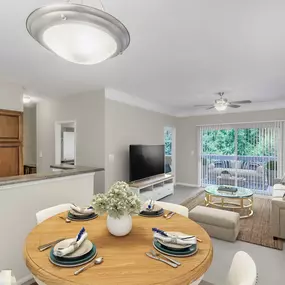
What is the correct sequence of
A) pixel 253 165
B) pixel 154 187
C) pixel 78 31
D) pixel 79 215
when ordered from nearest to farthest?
pixel 78 31 → pixel 79 215 → pixel 154 187 → pixel 253 165

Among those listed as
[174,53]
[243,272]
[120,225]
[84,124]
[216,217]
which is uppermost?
[174,53]

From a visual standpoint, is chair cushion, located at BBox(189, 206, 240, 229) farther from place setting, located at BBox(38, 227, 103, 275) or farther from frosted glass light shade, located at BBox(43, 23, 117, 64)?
frosted glass light shade, located at BBox(43, 23, 117, 64)

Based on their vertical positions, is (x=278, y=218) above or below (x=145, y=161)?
below

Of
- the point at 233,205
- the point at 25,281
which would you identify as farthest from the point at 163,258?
the point at 233,205

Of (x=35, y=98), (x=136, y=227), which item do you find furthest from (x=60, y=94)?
(x=136, y=227)

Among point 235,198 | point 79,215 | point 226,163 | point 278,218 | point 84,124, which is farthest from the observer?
point 226,163

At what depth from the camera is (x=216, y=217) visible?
3.22 metres

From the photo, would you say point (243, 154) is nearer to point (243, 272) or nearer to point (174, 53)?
point (174, 53)

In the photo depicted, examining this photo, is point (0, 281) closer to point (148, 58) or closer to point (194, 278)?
point (194, 278)

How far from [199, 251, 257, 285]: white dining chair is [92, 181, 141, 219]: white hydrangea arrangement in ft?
2.21

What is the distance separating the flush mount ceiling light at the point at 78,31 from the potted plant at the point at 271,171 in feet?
19.4

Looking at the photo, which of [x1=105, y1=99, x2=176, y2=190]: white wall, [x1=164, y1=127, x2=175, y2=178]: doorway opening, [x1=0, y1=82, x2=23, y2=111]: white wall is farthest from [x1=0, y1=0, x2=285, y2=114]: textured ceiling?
[x1=164, y1=127, x2=175, y2=178]: doorway opening

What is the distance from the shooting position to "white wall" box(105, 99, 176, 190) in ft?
13.7

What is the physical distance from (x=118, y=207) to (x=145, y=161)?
3.57 m
